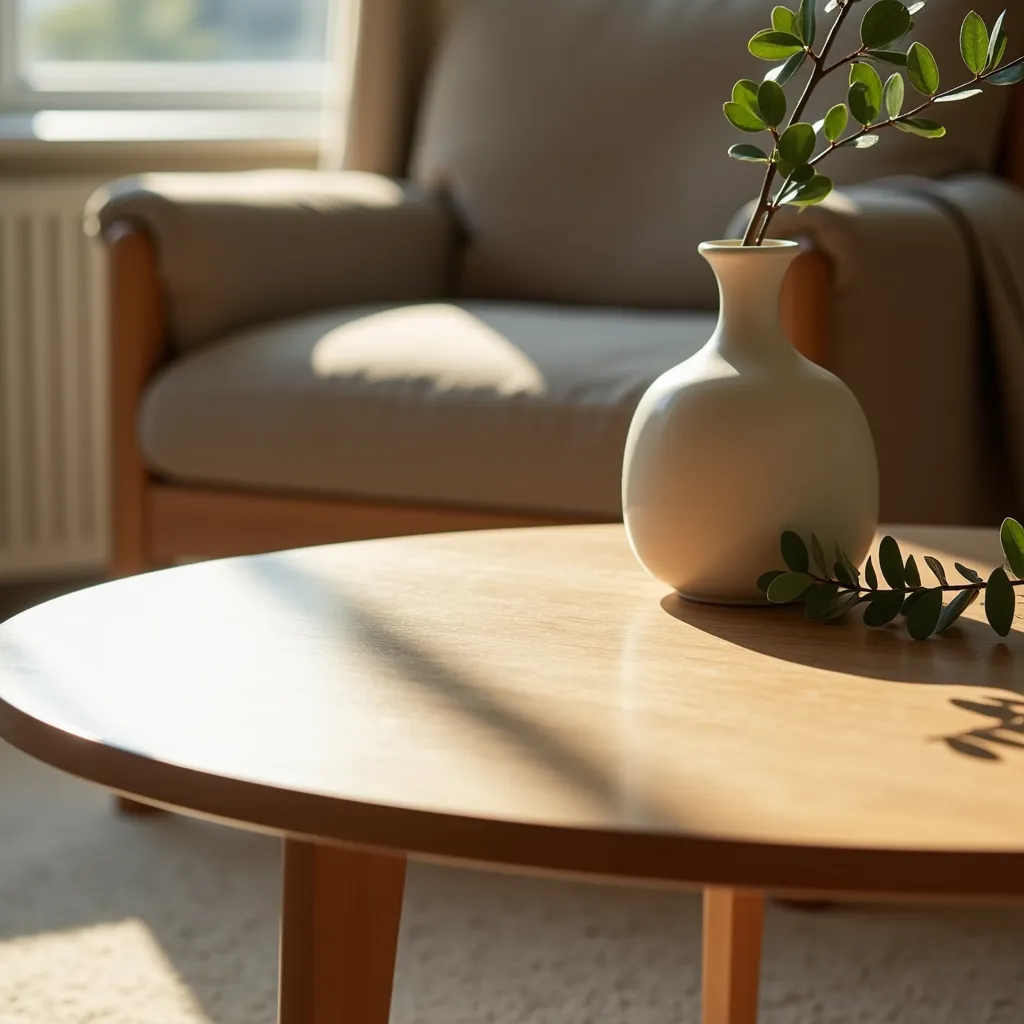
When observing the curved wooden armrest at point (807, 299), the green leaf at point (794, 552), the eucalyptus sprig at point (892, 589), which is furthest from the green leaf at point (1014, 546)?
the curved wooden armrest at point (807, 299)

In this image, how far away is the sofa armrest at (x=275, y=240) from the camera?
192 centimetres

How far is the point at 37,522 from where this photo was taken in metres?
2.62

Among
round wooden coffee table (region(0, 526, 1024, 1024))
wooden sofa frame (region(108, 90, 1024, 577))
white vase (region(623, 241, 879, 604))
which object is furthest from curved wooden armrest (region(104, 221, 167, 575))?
white vase (region(623, 241, 879, 604))

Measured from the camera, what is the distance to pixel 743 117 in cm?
91

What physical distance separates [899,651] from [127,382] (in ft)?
4.06

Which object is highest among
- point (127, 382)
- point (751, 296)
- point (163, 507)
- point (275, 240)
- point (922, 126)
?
point (922, 126)

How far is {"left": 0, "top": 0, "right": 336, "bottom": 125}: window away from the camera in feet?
9.50

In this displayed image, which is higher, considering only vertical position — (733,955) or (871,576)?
(871,576)

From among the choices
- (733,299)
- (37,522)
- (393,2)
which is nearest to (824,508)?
(733,299)

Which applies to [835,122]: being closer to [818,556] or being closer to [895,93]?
[895,93]

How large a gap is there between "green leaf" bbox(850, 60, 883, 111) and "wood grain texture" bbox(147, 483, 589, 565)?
81cm

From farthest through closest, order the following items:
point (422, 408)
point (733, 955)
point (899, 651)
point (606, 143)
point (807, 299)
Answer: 1. point (606, 143)
2. point (422, 408)
3. point (807, 299)
4. point (733, 955)
5. point (899, 651)

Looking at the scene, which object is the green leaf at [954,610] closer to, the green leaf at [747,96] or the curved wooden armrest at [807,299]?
the green leaf at [747,96]

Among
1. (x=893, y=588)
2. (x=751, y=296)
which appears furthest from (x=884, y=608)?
(x=751, y=296)
